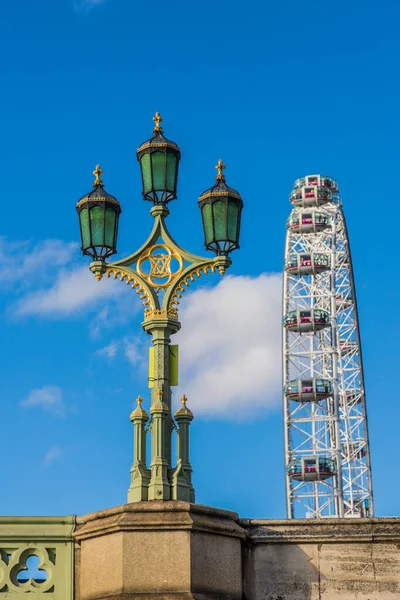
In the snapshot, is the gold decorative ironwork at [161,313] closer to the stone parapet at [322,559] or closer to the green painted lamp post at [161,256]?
the green painted lamp post at [161,256]

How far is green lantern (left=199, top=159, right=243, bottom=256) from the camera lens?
1187 cm

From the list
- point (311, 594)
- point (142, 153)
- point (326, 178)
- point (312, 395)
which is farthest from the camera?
point (326, 178)

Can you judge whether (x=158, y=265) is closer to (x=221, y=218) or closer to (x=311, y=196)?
(x=221, y=218)

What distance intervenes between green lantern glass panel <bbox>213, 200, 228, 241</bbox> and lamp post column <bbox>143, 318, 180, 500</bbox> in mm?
964

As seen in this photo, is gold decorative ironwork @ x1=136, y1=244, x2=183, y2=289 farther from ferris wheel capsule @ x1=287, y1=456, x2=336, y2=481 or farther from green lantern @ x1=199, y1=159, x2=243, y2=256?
ferris wheel capsule @ x1=287, y1=456, x2=336, y2=481

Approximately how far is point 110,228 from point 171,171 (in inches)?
35.2

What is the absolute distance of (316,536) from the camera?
11352mm

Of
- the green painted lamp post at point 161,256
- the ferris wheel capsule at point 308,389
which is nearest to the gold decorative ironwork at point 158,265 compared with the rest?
the green painted lamp post at point 161,256

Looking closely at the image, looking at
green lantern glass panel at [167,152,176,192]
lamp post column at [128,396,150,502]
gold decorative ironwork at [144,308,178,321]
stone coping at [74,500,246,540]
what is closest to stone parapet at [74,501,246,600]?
stone coping at [74,500,246,540]

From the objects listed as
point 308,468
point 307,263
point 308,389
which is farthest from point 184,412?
point 307,263

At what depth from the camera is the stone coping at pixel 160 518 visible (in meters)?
10.6

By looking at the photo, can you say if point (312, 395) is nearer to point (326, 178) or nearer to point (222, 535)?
point (326, 178)

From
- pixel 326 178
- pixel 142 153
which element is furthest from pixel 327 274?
pixel 142 153

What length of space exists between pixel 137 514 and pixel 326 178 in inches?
2572
